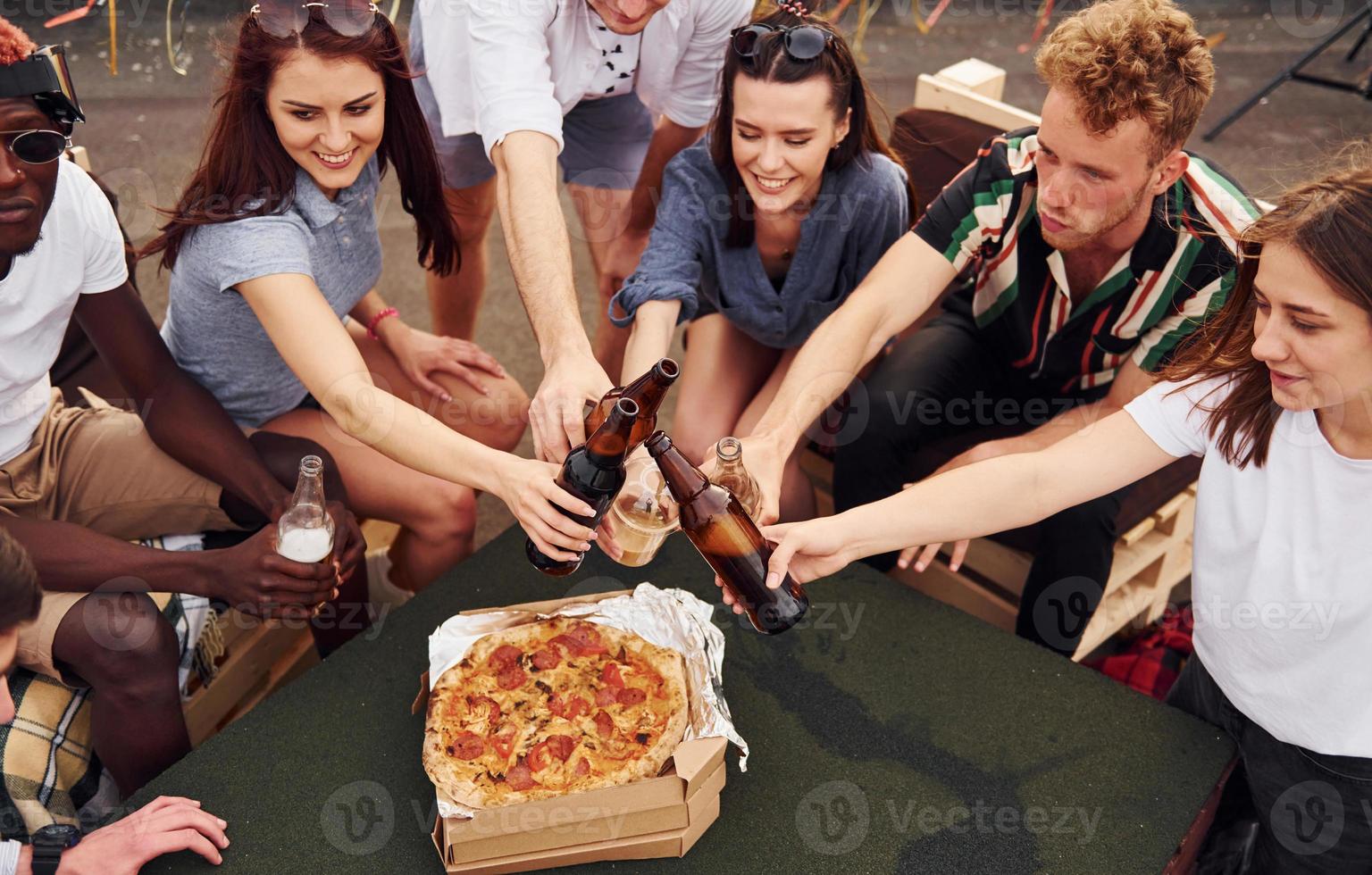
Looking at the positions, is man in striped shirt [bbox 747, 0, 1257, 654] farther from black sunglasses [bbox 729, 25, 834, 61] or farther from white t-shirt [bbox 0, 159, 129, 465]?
white t-shirt [bbox 0, 159, 129, 465]

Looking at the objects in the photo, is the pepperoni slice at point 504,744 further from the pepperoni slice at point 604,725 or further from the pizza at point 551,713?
the pepperoni slice at point 604,725

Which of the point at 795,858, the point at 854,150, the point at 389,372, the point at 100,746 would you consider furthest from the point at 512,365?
the point at 795,858

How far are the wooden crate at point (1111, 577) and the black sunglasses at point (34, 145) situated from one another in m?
2.01

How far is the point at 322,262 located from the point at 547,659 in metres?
1.05

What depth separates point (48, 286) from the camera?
7.17ft

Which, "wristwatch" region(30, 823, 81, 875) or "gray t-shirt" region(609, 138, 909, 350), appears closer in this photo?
"wristwatch" region(30, 823, 81, 875)

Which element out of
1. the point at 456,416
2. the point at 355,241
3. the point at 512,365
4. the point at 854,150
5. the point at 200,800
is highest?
the point at 854,150

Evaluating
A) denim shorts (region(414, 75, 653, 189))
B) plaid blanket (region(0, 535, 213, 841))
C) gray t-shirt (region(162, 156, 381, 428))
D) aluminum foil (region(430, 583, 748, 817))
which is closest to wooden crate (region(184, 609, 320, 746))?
plaid blanket (region(0, 535, 213, 841))

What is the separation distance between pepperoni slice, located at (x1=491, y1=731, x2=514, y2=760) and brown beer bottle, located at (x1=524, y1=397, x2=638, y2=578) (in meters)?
0.33

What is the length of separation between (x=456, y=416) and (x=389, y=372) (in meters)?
0.21

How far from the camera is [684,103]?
121 inches

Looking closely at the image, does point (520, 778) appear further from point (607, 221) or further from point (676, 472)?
point (607, 221)

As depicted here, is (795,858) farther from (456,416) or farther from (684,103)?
(684,103)

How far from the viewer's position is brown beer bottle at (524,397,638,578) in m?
1.80
